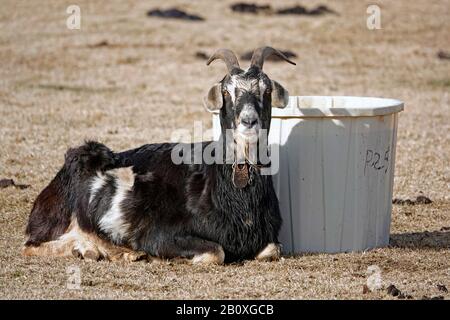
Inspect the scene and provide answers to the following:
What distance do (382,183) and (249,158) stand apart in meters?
1.51

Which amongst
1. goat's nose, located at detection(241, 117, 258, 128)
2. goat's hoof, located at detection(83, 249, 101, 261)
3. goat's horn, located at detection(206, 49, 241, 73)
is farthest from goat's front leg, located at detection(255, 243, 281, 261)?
goat's horn, located at detection(206, 49, 241, 73)

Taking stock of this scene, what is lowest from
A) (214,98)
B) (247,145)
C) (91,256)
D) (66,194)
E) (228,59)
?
(91,256)

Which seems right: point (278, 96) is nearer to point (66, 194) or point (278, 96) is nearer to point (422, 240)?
point (66, 194)

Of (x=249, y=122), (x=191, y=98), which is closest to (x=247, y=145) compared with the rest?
(x=249, y=122)

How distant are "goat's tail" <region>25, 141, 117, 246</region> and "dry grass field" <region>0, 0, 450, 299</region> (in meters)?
0.31

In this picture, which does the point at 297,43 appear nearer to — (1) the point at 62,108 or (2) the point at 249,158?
(1) the point at 62,108

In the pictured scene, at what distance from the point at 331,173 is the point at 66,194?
2.37 metres

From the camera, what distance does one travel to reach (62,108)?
18078 millimetres

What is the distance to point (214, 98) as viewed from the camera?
27.1 feet

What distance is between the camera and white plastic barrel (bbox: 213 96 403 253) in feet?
28.1

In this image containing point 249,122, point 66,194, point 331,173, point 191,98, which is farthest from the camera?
point 191,98

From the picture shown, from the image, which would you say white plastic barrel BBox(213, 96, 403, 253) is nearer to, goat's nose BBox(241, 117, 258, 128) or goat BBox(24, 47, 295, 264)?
goat BBox(24, 47, 295, 264)

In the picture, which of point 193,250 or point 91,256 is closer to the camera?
point 193,250
